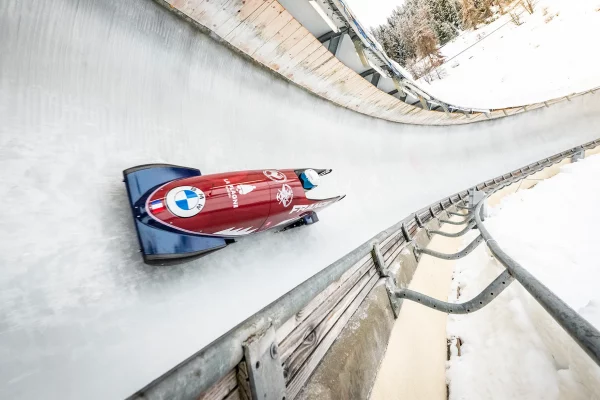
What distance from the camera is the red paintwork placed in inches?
74.1

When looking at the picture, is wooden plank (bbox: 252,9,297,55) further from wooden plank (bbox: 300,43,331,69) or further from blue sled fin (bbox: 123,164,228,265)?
blue sled fin (bbox: 123,164,228,265)

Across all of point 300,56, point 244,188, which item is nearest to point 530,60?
point 300,56

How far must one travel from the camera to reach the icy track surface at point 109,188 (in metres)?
1.42

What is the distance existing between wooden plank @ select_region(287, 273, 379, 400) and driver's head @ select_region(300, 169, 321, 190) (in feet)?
4.07

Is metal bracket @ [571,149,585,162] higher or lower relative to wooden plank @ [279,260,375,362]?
lower

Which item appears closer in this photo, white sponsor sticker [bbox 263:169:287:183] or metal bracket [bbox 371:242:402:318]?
metal bracket [bbox 371:242:402:318]

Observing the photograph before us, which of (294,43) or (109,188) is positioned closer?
(109,188)

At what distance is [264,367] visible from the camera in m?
1.00

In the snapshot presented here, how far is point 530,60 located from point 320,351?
54.7ft

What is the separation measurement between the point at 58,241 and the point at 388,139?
5412 millimetres

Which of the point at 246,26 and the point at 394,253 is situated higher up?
the point at 246,26

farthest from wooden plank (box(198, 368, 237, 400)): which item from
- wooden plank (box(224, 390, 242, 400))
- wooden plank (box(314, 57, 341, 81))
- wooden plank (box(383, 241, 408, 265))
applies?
wooden plank (box(314, 57, 341, 81))

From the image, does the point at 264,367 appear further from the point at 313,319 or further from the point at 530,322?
the point at 530,322

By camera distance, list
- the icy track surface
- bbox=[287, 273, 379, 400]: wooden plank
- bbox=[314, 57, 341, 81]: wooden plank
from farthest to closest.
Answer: bbox=[314, 57, 341, 81]: wooden plank → the icy track surface → bbox=[287, 273, 379, 400]: wooden plank
